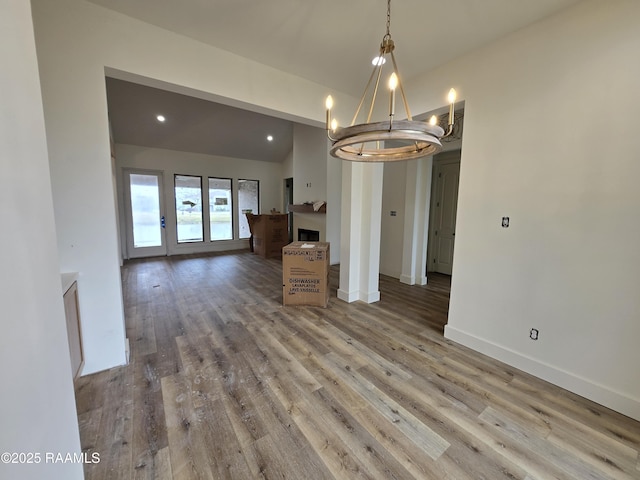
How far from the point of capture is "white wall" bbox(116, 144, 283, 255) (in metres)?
6.28

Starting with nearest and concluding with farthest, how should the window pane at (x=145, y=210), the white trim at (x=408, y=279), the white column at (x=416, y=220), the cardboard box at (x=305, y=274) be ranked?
1. the cardboard box at (x=305, y=274)
2. the white column at (x=416, y=220)
3. the white trim at (x=408, y=279)
4. the window pane at (x=145, y=210)

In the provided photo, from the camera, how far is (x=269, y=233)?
22.8ft

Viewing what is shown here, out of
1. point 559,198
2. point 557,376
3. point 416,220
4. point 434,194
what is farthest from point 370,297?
point 434,194

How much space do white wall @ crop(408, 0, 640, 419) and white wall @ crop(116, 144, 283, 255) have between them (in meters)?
6.39

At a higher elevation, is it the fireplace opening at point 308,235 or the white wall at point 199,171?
the white wall at point 199,171

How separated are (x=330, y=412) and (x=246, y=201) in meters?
7.16

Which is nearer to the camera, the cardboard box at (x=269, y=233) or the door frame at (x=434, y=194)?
the door frame at (x=434, y=194)

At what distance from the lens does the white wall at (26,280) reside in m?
0.64

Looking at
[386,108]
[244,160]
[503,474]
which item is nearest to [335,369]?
[503,474]

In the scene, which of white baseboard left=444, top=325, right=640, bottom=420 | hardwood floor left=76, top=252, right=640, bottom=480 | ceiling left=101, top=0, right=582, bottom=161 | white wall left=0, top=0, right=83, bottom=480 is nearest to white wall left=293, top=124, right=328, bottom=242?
ceiling left=101, top=0, right=582, bottom=161

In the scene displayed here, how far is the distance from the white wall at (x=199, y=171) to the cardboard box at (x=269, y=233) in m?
1.09

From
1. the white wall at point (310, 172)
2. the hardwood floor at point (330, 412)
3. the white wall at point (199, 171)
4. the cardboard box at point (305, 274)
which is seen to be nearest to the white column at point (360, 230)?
the cardboard box at point (305, 274)

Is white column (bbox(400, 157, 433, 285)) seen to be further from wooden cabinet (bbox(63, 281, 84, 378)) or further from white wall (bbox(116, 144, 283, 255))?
white wall (bbox(116, 144, 283, 255))

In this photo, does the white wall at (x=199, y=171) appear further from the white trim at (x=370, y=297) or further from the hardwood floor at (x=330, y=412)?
the white trim at (x=370, y=297)
